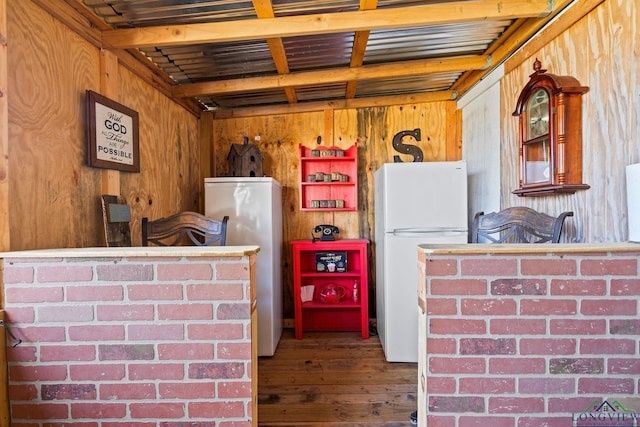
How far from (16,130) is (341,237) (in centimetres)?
239

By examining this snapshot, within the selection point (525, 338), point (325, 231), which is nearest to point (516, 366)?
point (525, 338)

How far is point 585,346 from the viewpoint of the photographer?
1.10 meters

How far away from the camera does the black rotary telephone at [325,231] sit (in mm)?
2869

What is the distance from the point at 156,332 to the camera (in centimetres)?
117

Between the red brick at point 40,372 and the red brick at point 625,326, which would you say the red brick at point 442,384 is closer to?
the red brick at point 625,326

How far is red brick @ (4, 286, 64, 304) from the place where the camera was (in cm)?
116

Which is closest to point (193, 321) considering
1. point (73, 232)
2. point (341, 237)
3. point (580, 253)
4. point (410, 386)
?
point (73, 232)

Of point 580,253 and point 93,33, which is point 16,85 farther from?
point 580,253

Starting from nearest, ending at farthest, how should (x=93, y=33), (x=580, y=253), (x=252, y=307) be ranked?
(x=580, y=253)
(x=252, y=307)
(x=93, y=33)

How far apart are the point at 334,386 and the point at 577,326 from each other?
139 cm

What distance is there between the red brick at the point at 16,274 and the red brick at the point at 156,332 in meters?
0.41

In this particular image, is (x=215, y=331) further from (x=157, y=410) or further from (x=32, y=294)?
(x=32, y=294)

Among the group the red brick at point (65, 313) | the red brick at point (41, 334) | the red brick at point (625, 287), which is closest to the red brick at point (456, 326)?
the red brick at point (625, 287)

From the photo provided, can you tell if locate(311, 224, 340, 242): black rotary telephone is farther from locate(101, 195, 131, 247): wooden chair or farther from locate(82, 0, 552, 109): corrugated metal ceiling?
locate(101, 195, 131, 247): wooden chair
